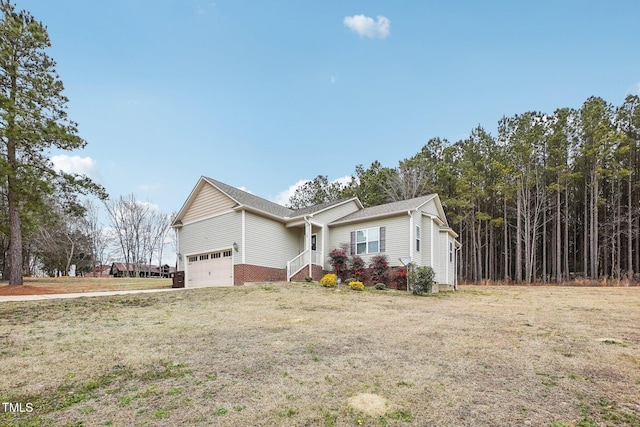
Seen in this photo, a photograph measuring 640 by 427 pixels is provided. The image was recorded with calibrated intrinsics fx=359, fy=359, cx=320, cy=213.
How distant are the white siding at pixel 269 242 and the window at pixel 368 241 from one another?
11.1 feet

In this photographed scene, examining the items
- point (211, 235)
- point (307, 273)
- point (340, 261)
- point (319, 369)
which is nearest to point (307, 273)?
point (307, 273)

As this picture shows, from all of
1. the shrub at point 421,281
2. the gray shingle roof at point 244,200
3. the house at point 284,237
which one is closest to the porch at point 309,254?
the house at point 284,237

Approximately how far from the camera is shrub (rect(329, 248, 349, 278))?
18009 mm

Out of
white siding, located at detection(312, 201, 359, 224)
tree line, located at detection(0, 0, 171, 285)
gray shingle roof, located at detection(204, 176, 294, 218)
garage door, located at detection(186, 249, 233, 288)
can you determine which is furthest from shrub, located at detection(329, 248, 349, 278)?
tree line, located at detection(0, 0, 171, 285)

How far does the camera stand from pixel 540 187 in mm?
30297

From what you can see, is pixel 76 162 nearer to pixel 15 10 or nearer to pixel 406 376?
pixel 15 10

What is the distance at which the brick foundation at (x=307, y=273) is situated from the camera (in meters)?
17.6

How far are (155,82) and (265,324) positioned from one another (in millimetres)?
12044

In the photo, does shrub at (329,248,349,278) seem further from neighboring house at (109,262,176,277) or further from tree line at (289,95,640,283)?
neighboring house at (109,262,176,277)

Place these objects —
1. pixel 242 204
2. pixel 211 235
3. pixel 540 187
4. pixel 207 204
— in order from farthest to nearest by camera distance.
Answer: pixel 540 187 < pixel 207 204 < pixel 211 235 < pixel 242 204

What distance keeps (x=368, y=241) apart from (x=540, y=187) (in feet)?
67.3

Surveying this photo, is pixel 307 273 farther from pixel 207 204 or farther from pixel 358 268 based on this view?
pixel 207 204

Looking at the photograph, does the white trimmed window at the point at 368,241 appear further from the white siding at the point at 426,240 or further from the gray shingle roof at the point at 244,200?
the gray shingle roof at the point at 244,200

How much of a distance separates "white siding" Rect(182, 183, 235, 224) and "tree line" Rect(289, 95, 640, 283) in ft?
62.1
